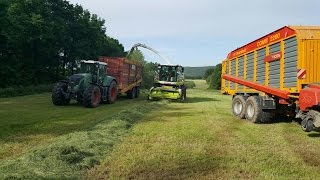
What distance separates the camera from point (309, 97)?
11156 millimetres

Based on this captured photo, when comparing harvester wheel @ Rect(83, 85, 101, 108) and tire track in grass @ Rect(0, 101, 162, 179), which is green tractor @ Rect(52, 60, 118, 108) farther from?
tire track in grass @ Rect(0, 101, 162, 179)

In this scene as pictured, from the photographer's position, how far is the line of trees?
39938 mm

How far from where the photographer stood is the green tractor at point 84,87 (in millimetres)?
20114

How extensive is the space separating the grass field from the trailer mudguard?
0.80 meters

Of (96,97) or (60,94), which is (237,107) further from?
(60,94)

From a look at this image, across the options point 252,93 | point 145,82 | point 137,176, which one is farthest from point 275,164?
point 145,82

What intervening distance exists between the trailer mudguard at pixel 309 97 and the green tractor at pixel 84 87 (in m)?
10.8

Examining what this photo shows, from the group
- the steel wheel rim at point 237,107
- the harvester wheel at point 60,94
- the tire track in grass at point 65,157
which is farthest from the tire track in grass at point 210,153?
the harvester wheel at point 60,94

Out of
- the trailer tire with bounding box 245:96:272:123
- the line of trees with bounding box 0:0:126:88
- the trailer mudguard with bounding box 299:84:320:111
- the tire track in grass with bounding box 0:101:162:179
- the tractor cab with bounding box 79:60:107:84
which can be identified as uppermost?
the line of trees with bounding box 0:0:126:88

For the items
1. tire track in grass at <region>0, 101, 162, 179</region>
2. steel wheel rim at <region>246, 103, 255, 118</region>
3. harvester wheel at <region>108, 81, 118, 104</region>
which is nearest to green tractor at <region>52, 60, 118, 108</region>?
harvester wheel at <region>108, 81, 118, 104</region>

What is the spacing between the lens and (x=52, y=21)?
43094mm

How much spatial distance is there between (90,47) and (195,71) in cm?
9178

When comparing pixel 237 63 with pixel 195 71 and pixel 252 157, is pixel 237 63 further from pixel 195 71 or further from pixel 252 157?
pixel 195 71

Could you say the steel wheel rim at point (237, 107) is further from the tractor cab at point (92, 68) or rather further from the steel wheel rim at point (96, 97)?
the tractor cab at point (92, 68)
